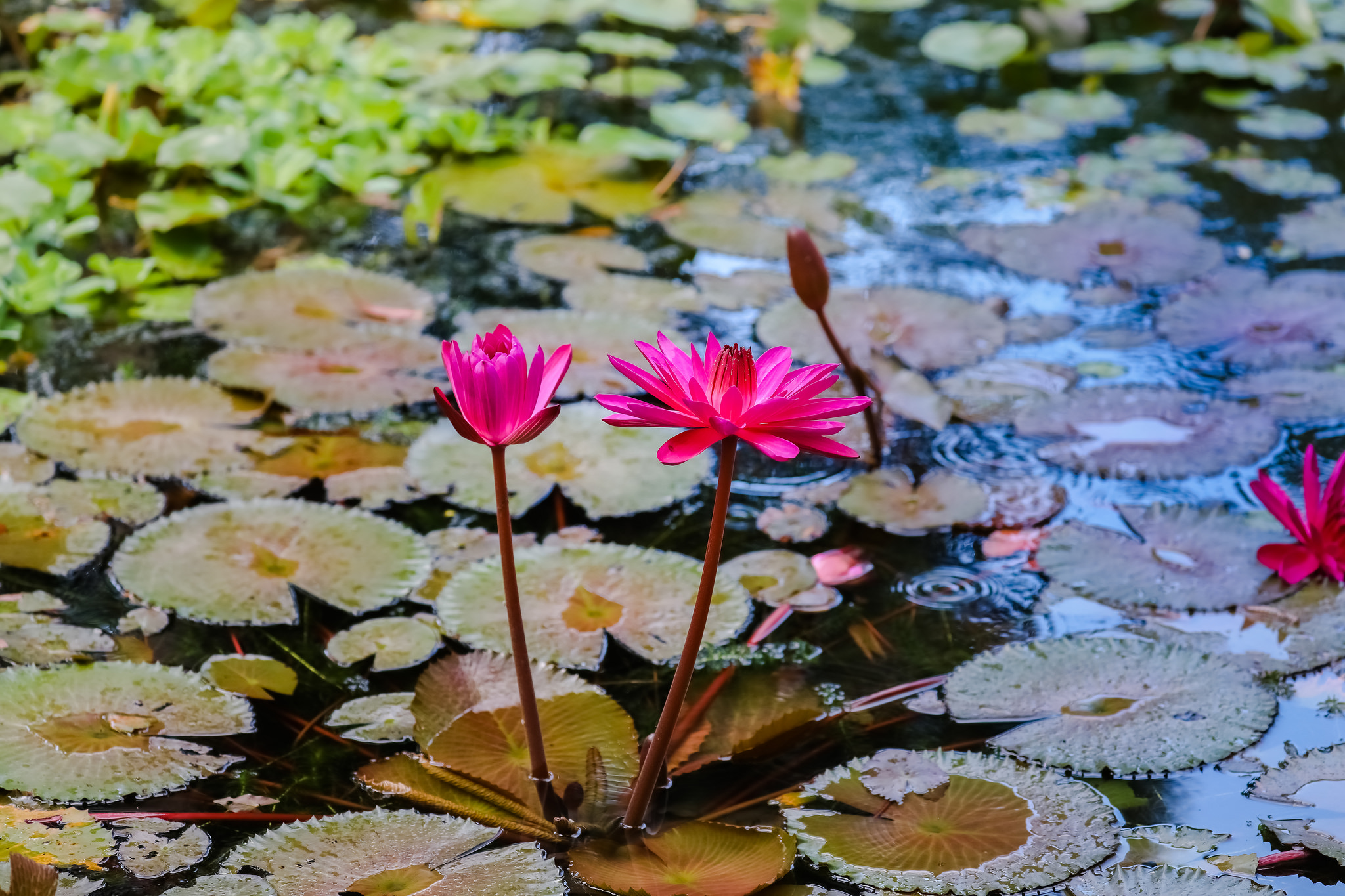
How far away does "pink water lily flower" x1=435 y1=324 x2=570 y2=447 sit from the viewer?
0.97 metres

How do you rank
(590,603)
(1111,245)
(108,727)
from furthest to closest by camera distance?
(1111,245), (590,603), (108,727)

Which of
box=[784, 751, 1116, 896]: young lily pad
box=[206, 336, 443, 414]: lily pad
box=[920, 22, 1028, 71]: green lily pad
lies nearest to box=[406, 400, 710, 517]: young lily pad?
box=[206, 336, 443, 414]: lily pad

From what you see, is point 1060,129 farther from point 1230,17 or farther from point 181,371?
point 181,371

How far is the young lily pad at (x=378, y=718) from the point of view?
50.1 inches

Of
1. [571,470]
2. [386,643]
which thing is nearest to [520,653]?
[386,643]

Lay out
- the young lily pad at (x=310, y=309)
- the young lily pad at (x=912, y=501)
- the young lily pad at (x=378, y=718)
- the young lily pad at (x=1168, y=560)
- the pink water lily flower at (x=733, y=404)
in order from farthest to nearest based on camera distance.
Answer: the young lily pad at (x=310, y=309)
the young lily pad at (x=912, y=501)
the young lily pad at (x=1168, y=560)
the young lily pad at (x=378, y=718)
the pink water lily flower at (x=733, y=404)

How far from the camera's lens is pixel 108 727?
4.03ft

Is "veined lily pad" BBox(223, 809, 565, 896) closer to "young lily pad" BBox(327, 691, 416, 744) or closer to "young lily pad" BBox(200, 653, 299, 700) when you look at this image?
"young lily pad" BBox(327, 691, 416, 744)

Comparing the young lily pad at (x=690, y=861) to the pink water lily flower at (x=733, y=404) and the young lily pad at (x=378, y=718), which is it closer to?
the young lily pad at (x=378, y=718)

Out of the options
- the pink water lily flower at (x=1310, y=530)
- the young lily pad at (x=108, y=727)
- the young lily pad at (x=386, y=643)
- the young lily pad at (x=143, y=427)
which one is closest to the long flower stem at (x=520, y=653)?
the young lily pad at (x=386, y=643)

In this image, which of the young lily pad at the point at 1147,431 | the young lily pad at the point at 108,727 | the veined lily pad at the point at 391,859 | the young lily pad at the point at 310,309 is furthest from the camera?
the young lily pad at the point at 310,309

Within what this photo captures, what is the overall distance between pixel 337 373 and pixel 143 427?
32cm

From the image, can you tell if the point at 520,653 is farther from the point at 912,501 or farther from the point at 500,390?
the point at 912,501

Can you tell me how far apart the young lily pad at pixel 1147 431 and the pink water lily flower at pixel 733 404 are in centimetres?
99
